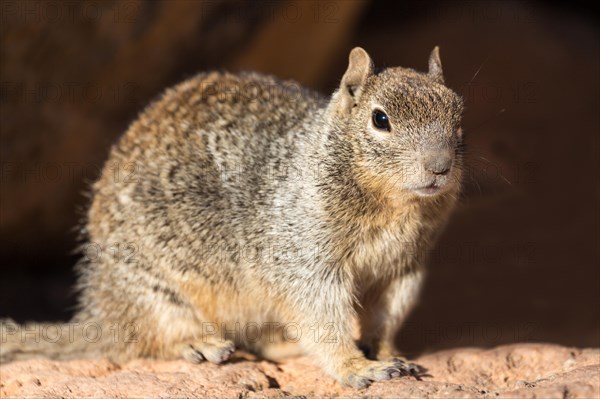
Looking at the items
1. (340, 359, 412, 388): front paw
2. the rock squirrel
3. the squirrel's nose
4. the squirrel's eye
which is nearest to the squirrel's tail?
the rock squirrel

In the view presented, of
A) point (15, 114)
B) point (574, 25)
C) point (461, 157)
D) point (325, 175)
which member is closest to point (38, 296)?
point (15, 114)

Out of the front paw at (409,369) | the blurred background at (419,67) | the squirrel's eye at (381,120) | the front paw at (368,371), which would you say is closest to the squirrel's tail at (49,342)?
the blurred background at (419,67)

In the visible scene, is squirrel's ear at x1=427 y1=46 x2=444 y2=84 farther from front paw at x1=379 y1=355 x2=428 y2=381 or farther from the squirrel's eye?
front paw at x1=379 y1=355 x2=428 y2=381

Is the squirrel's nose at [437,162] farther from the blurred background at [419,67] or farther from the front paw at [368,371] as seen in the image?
the front paw at [368,371]

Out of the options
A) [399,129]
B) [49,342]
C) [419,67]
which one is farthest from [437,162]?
[419,67]

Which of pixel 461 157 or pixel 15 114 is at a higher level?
pixel 15 114

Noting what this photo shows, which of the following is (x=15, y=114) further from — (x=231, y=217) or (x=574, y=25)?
(x=574, y=25)

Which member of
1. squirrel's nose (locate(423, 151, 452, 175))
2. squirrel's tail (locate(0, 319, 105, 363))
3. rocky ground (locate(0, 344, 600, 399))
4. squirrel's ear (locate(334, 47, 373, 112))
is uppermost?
squirrel's ear (locate(334, 47, 373, 112))
